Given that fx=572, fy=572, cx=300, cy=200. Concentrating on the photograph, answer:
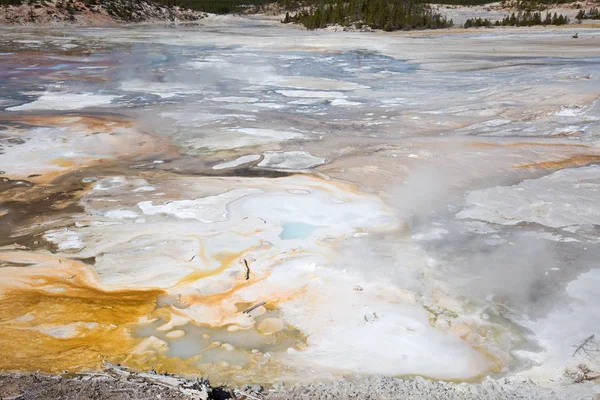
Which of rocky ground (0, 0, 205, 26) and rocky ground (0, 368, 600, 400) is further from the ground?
rocky ground (0, 0, 205, 26)

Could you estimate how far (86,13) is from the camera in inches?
1242

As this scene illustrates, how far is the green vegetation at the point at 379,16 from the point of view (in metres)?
26.4

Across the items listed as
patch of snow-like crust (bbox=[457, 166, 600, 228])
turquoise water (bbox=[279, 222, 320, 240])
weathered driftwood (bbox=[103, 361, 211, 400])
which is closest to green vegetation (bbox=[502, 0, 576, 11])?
patch of snow-like crust (bbox=[457, 166, 600, 228])

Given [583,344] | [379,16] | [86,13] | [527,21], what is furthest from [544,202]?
[86,13]

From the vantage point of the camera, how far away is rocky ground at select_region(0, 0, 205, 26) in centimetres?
2895

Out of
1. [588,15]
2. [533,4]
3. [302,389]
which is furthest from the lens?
[533,4]

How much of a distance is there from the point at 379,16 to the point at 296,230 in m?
24.3

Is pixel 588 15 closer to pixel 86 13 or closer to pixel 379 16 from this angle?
pixel 379 16

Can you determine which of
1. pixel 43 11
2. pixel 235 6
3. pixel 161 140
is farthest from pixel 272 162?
pixel 235 6

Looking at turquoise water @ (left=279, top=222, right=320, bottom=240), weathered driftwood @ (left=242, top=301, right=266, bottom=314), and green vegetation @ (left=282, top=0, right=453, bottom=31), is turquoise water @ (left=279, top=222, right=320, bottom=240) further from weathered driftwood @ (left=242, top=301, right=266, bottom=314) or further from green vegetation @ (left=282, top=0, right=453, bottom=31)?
green vegetation @ (left=282, top=0, right=453, bottom=31)

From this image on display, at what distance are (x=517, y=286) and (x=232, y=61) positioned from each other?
11996 mm

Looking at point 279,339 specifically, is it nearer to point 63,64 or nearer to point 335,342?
point 335,342

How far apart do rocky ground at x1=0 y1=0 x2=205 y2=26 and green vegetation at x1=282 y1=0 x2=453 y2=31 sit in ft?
35.7

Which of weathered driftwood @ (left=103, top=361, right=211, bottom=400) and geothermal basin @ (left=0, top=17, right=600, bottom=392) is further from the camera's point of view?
geothermal basin @ (left=0, top=17, right=600, bottom=392)
